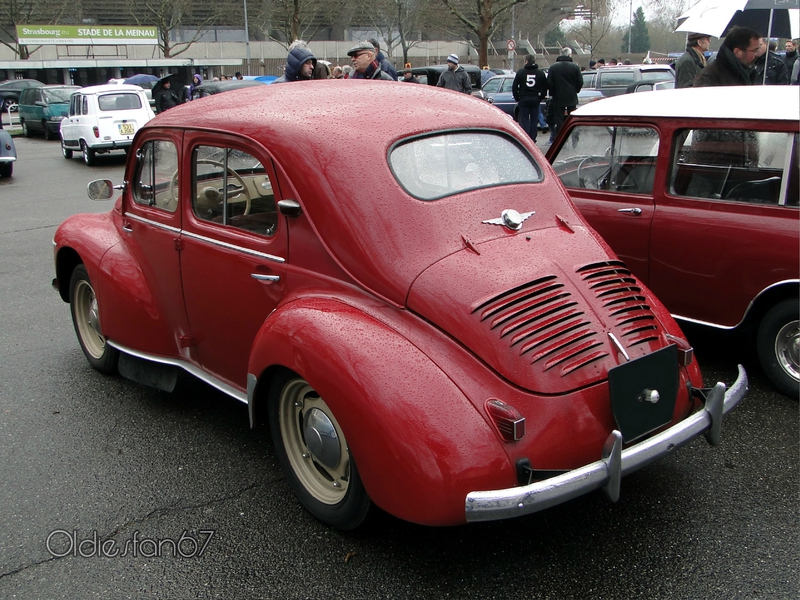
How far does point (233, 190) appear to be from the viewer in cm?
358

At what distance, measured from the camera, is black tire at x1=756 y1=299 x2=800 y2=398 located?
4.11 m

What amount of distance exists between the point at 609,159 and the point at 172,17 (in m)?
57.0

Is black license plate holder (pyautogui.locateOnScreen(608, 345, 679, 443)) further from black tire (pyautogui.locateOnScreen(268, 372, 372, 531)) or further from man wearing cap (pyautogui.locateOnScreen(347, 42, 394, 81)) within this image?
man wearing cap (pyautogui.locateOnScreen(347, 42, 394, 81))

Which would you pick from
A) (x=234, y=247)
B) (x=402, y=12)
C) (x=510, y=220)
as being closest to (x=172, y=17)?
(x=402, y=12)

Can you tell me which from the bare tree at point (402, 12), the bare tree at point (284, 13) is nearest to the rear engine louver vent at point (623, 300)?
the bare tree at point (284, 13)

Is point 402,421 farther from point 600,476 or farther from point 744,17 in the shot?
point 744,17

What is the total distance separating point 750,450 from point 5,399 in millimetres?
4222

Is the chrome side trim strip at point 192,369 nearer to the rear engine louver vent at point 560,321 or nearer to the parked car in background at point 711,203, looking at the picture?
the rear engine louver vent at point 560,321

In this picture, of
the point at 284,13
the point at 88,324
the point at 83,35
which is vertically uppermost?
the point at 284,13

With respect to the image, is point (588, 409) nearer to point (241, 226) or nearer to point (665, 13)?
point (241, 226)

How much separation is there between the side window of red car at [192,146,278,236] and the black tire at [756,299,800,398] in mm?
2855

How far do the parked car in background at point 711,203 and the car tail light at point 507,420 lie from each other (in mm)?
2303

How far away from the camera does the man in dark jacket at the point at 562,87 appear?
1228cm

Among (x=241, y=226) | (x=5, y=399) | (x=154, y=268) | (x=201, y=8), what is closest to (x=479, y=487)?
(x=241, y=226)
